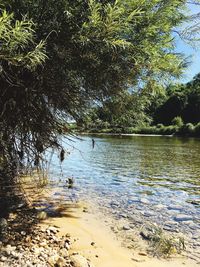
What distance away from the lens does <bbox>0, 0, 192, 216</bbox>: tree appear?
16.3ft

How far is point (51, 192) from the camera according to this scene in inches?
408

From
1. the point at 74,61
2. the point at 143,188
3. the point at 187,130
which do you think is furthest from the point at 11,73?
the point at 187,130

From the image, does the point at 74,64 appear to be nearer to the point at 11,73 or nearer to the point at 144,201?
the point at 11,73

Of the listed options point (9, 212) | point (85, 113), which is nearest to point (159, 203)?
point (85, 113)

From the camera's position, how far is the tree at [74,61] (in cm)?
496

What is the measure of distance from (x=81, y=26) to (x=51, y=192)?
6.24 meters

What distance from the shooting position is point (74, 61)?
583cm

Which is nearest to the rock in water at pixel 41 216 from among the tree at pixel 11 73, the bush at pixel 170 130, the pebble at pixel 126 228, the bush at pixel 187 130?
the tree at pixel 11 73

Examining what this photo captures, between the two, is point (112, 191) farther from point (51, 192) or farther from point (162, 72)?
point (162, 72)

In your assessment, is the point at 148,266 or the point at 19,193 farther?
the point at 19,193

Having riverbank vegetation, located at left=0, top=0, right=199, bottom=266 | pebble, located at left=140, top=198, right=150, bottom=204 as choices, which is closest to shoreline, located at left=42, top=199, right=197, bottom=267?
riverbank vegetation, located at left=0, top=0, right=199, bottom=266

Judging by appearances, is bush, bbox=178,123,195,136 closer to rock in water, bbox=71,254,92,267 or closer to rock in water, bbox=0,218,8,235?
rock in water, bbox=0,218,8,235

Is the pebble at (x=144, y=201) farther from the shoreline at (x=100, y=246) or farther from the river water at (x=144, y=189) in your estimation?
the shoreline at (x=100, y=246)

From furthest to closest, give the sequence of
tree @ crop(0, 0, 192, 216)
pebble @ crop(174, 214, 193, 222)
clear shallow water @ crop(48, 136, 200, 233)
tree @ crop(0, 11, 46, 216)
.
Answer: clear shallow water @ crop(48, 136, 200, 233) < pebble @ crop(174, 214, 193, 222) < tree @ crop(0, 0, 192, 216) < tree @ crop(0, 11, 46, 216)
